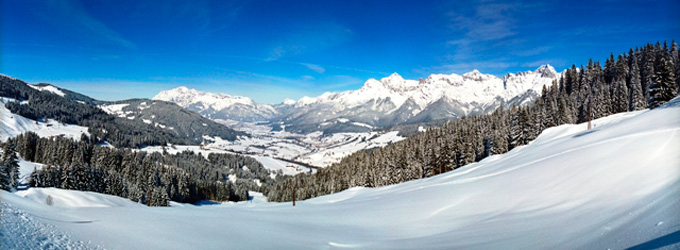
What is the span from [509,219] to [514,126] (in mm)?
64148

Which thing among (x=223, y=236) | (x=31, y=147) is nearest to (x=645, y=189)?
(x=223, y=236)

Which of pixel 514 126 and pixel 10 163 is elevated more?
pixel 514 126

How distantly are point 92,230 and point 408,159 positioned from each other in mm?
68176

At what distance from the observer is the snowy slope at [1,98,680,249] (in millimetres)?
7941

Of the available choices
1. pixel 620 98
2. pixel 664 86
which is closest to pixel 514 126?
pixel 664 86

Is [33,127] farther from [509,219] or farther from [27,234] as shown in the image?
[509,219]

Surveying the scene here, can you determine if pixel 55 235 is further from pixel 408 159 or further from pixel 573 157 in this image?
pixel 408 159

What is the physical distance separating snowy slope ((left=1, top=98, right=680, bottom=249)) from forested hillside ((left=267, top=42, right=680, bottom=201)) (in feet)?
164

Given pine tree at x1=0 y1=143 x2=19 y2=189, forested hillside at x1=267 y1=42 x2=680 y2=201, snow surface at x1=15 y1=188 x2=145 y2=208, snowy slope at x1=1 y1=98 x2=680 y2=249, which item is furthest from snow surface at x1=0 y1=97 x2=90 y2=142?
snowy slope at x1=1 y1=98 x2=680 y2=249

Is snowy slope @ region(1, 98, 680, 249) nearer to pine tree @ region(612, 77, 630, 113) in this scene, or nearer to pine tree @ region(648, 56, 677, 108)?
pine tree @ region(648, 56, 677, 108)

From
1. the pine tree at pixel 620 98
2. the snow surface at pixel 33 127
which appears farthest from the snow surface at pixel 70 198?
the snow surface at pixel 33 127

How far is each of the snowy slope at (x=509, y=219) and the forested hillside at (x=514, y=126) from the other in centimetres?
5009

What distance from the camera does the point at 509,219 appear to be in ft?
43.0

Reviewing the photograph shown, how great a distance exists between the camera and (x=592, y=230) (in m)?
8.42
